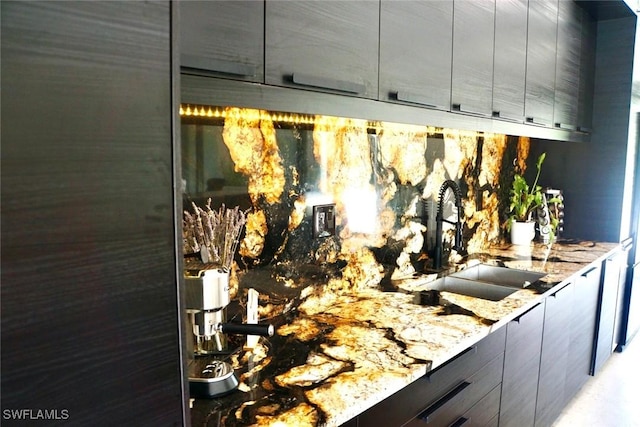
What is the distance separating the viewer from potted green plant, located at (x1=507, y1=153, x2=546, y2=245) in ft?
10.6

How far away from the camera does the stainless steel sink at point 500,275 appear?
2498 millimetres

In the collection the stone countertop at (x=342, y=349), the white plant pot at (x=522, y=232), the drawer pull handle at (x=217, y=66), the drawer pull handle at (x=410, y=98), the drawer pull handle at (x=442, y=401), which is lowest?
the drawer pull handle at (x=442, y=401)

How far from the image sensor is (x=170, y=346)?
740 millimetres

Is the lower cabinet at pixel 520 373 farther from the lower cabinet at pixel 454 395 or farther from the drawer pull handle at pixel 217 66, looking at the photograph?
the drawer pull handle at pixel 217 66

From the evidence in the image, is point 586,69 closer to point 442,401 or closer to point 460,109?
point 460,109

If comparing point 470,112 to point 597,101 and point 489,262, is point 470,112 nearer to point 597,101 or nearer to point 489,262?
point 489,262

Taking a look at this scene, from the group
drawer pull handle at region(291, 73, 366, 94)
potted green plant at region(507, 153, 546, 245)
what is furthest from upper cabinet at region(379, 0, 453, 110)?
potted green plant at region(507, 153, 546, 245)

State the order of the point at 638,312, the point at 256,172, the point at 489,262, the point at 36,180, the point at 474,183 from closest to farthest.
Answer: the point at 36,180 → the point at 256,172 → the point at 489,262 → the point at 474,183 → the point at 638,312

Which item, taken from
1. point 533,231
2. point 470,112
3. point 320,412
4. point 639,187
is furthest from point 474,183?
point 320,412

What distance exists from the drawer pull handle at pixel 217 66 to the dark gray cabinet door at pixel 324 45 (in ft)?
0.23

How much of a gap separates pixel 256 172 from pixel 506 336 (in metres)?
1.13

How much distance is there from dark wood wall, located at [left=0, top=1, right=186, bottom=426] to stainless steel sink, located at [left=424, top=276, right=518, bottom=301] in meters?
1.74

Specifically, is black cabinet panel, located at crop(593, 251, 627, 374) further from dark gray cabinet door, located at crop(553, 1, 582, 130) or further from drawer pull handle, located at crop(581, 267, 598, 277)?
dark gray cabinet door, located at crop(553, 1, 582, 130)

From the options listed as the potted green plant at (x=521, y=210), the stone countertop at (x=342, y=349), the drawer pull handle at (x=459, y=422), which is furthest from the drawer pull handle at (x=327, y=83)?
the potted green plant at (x=521, y=210)
